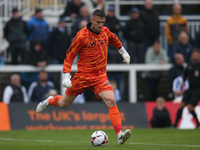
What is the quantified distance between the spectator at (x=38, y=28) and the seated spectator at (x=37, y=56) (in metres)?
0.54

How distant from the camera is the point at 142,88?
55.0ft

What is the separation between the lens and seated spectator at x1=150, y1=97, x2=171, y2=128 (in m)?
13.6

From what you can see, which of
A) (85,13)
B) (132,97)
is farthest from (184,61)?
(85,13)

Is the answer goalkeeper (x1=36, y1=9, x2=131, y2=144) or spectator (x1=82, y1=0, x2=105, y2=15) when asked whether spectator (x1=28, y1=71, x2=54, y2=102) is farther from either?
goalkeeper (x1=36, y1=9, x2=131, y2=144)

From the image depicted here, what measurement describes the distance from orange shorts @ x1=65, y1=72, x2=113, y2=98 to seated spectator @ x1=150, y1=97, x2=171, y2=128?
6.10 meters

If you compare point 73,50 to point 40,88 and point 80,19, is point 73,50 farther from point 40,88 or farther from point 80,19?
point 80,19

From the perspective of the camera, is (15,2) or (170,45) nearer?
(170,45)

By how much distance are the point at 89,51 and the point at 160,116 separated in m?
6.46

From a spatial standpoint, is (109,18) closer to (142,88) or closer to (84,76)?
(142,88)

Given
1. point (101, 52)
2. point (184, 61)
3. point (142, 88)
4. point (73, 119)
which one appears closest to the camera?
point (101, 52)

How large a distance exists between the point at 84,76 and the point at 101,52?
0.57 meters

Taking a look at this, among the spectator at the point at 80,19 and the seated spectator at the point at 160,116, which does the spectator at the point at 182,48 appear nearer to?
the seated spectator at the point at 160,116

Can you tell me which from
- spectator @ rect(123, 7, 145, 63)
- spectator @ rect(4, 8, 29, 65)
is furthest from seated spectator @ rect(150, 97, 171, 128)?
spectator @ rect(4, 8, 29, 65)

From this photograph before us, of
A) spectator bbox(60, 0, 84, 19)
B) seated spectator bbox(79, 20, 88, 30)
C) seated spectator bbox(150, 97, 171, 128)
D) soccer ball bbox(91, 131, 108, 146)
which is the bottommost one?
seated spectator bbox(150, 97, 171, 128)
